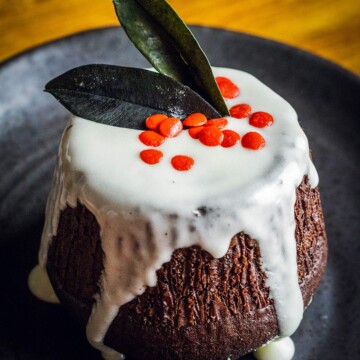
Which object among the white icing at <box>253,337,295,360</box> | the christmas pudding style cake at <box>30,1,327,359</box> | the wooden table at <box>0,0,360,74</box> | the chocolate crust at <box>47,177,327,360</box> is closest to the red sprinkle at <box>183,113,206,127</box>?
the christmas pudding style cake at <box>30,1,327,359</box>

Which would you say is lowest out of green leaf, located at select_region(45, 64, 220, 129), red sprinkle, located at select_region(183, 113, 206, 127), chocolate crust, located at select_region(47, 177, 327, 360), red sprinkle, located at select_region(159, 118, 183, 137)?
chocolate crust, located at select_region(47, 177, 327, 360)

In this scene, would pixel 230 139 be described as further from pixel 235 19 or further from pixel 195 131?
pixel 235 19

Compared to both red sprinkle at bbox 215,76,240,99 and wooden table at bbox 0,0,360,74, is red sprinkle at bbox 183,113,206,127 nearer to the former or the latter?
Answer: red sprinkle at bbox 215,76,240,99

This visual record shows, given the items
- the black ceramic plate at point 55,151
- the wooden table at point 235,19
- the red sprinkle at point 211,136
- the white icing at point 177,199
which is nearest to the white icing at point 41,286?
the black ceramic plate at point 55,151

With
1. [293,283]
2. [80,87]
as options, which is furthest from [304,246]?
[80,87]

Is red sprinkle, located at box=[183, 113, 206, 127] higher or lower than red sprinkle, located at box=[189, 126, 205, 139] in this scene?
higher

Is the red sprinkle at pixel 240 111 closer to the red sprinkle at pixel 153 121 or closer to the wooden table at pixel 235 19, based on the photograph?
the red sprinkle at pixel 153 121
